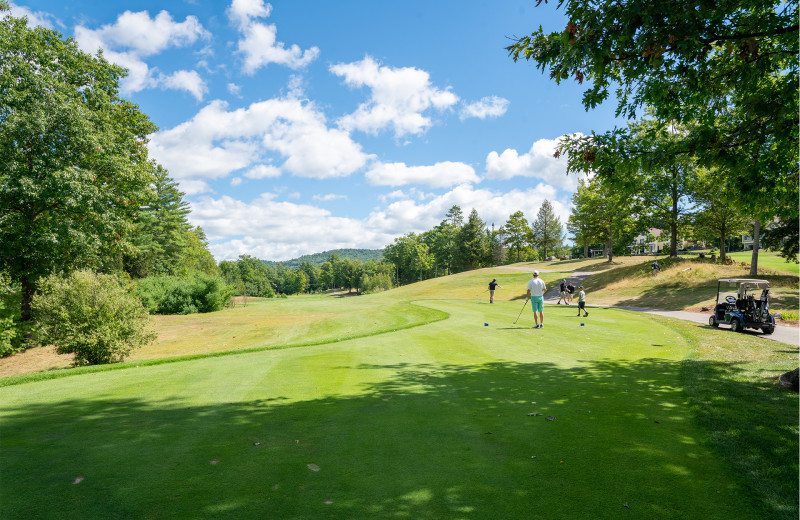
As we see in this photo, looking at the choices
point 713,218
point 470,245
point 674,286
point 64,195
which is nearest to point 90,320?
point 64,195

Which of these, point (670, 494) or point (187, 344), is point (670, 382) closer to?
point (670, 494)

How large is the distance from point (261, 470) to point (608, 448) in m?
3.76

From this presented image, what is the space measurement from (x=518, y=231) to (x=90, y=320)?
3253 inches

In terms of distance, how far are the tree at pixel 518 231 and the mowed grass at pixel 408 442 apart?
7966cm

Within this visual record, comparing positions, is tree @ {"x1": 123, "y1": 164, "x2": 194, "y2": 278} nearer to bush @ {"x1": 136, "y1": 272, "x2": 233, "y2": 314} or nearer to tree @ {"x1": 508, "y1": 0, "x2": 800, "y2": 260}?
bush @ {"x1": 136, "y1": 272, "x2": 233, "y2": 314}

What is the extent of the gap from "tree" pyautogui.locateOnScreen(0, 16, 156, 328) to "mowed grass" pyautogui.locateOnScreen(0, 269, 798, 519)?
1559 centimetres

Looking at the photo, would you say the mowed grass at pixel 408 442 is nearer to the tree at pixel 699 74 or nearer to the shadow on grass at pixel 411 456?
the shadow on grass at pixel 411 456

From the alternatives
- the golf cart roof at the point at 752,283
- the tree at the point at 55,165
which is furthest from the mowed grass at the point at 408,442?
the tree at the point at 55,165

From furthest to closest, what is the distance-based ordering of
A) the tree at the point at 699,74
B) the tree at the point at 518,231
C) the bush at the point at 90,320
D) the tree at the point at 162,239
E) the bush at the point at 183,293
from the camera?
the tree at the point at 518,231
the tree at the point at 162,239
the bush at the point at 183,293
the bush at the point at 90,320
the tree at the point at 699,74

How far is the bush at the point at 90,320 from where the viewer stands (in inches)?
551

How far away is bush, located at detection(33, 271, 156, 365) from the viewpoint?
46.0 feet

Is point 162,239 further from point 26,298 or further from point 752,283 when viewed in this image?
point 752,283

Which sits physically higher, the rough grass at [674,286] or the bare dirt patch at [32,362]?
the rough grass at [674,286]

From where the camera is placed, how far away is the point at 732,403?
5828mm
